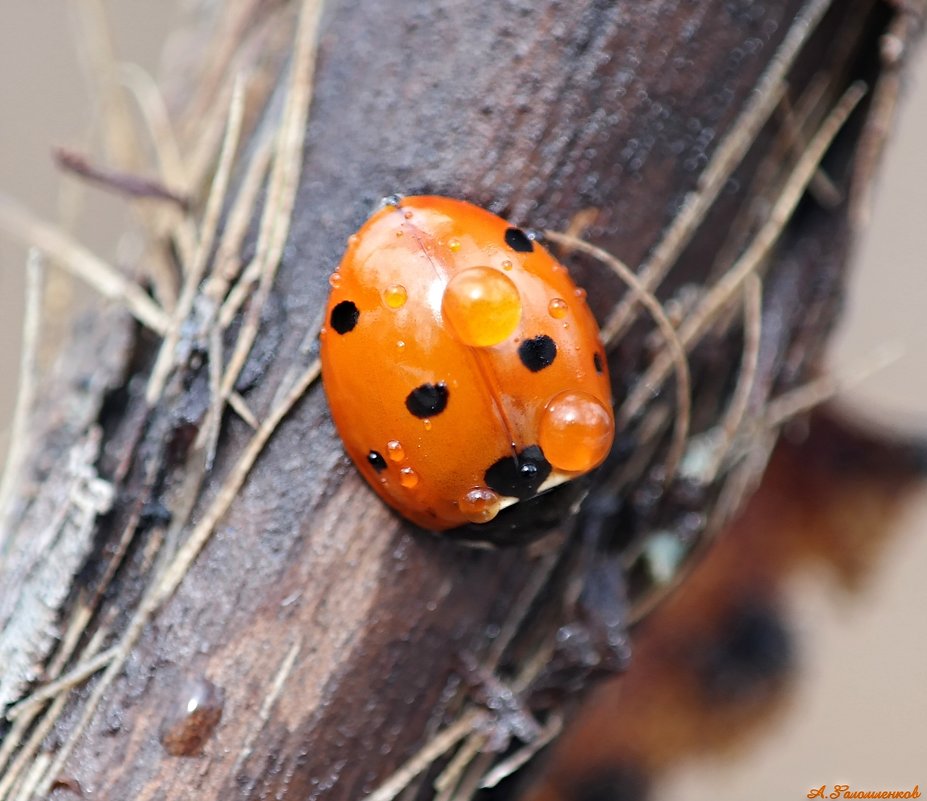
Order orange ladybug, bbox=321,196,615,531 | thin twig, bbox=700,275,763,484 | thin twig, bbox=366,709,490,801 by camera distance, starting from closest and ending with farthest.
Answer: orange ladybug, bbox=321,196,615,531 < thin twig, bbox=366,709,490,801 < thin twig, bbox=700,275,763,484

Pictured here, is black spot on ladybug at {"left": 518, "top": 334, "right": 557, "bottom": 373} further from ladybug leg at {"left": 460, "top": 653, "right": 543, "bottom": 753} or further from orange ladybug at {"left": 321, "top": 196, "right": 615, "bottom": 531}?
ladybug leg at {"left": 460, "top": 653, "right": 543, "bottom": 753}

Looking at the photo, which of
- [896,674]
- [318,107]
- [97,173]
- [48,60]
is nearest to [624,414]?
[318,107]

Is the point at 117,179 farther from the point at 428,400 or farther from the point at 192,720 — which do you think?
the point at 192,720

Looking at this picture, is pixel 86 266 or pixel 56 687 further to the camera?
pixel 86 266

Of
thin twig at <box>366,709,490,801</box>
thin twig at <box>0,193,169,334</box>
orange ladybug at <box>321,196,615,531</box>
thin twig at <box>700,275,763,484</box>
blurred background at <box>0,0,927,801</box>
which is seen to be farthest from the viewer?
blurred background at <box>0,0,927,801</box>

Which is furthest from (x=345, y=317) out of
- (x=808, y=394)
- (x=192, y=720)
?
(x=808, y=394)

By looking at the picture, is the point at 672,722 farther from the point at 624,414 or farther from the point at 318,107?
the point at 318,107
